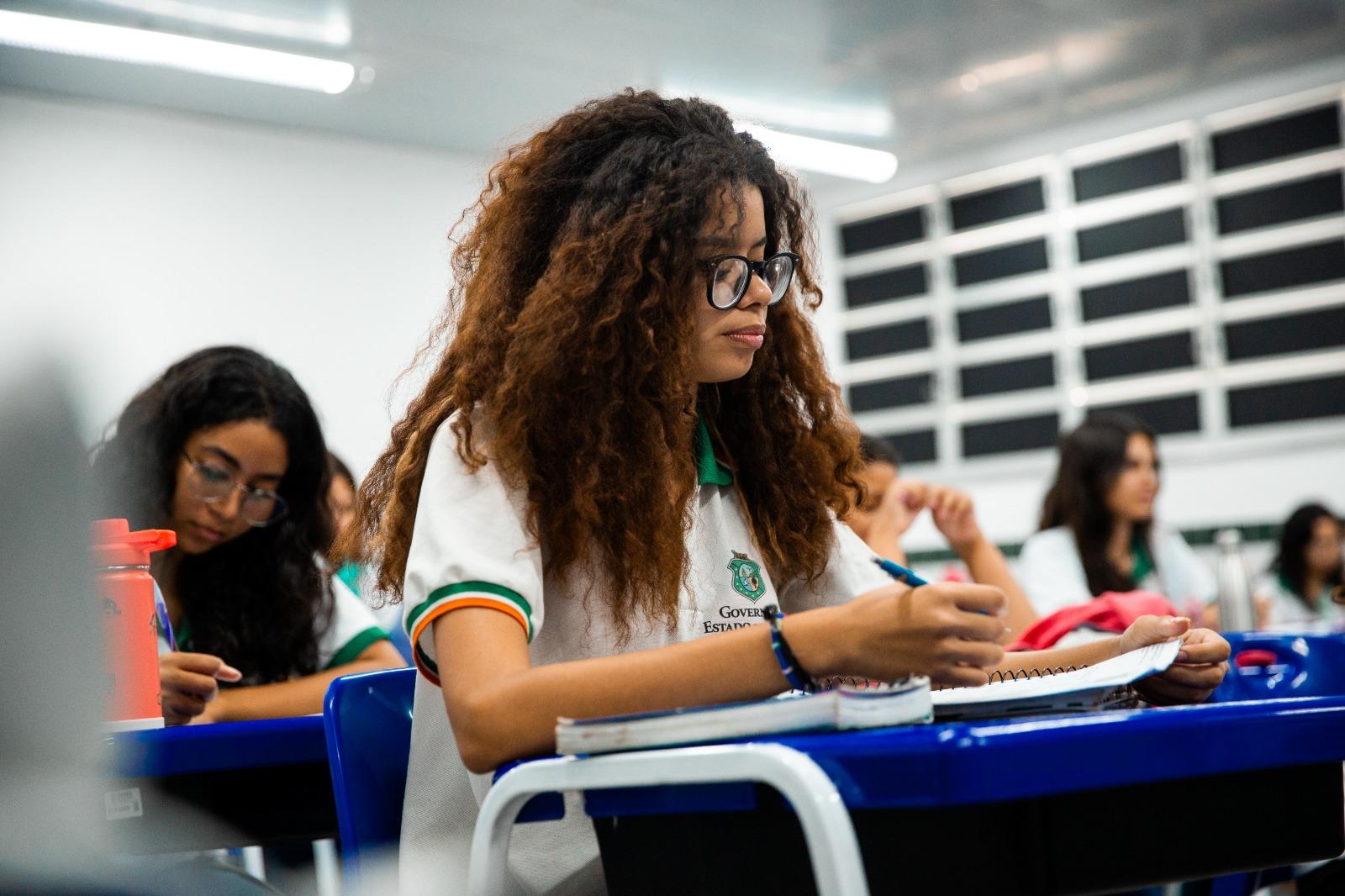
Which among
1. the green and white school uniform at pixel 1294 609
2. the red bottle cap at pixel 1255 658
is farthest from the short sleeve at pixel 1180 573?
the red bottle cap at pixel 1255 658

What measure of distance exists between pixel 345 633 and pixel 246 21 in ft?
13.7

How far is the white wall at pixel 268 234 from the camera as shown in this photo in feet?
21.7

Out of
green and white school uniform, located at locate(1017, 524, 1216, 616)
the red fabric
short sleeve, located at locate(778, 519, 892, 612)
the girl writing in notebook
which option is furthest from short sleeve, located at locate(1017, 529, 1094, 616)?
the girl writing in notebook

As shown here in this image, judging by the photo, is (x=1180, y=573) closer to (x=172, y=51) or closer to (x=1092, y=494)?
(x=1092, y=494)

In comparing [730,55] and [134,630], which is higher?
[730,55]

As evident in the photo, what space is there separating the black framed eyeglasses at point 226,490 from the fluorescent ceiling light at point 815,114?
4940 mm

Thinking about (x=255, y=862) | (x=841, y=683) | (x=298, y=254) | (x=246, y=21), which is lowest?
(x=255, y=862)

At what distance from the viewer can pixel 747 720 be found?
0.91m

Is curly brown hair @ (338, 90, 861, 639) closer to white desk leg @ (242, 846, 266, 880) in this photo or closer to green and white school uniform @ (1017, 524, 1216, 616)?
white desk leg @ (242, 846, 266, 880)

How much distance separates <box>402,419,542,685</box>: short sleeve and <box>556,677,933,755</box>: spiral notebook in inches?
9.6

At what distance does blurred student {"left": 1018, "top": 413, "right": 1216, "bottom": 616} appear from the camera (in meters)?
4.19

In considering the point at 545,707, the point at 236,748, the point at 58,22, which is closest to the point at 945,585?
the point at 545,707

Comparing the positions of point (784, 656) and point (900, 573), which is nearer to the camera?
point (784, 656)

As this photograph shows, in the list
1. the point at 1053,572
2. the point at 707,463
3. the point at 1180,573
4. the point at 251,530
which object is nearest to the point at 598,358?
the point at 707,463
